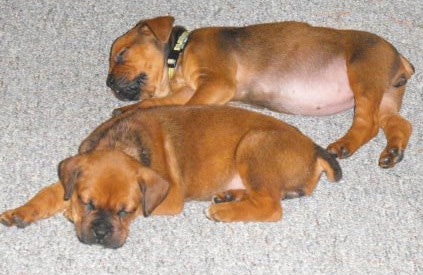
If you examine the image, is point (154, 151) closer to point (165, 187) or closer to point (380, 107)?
point (165, 187)

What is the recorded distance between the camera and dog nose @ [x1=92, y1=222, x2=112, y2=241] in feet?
8.87

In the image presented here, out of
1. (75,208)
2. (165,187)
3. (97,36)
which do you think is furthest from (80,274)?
(97,36)

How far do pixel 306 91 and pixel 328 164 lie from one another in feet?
Result: 1.98

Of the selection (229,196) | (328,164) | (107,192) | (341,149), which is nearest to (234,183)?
(229,196)

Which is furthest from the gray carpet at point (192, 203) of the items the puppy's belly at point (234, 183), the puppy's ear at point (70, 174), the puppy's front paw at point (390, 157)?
the puppy's ear at point (70, 174)

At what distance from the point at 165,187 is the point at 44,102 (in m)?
0.99

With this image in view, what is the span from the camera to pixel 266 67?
3553 mm

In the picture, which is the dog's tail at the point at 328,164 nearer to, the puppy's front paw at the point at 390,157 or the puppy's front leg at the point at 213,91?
the puppy's front paw at the point at 390,157

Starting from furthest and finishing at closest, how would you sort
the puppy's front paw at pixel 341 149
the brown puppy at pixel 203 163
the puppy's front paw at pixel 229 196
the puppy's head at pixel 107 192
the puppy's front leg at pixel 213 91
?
1. the puppy's front leg at pixel 213 91
2. the puppy's front paw at pixel 341 149
3. the puppy's front paw at pixel 229 196
4. the brown puppy at pixel 203 163
5. the puppy's head at pixel 107 192

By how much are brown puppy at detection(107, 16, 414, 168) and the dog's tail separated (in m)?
0.40

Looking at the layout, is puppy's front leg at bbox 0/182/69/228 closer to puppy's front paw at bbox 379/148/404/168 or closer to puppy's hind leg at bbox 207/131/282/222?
puppy's hind leg at bbox 207/131/282/222

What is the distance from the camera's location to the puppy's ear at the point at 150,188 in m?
2.73

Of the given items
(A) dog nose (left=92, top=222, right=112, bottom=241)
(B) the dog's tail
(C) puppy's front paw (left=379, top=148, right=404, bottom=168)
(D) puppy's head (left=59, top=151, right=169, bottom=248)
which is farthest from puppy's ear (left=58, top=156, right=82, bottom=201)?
(C) puppy's front paw (left=379, top=148, right=404, bottom=168)

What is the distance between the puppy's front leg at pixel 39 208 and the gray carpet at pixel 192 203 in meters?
0.05
